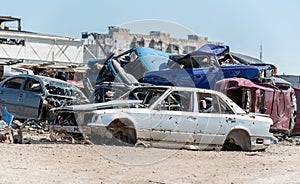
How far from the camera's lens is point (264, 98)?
16109mm

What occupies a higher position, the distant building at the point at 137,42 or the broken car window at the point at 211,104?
the distant building at the point at 137,42

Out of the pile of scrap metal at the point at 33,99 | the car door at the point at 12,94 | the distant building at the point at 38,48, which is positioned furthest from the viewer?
the distant building at the point at 38,48

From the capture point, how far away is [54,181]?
27.4 feet

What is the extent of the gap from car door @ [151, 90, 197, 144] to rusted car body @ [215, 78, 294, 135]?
3.15m

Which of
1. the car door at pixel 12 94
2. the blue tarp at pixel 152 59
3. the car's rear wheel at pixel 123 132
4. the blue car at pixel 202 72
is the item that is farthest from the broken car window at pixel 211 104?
the blue tarp at pixel 152 59

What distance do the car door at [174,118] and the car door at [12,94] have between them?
4751mm

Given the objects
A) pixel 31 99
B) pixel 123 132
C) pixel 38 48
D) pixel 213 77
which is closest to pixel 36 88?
pixel 31 99

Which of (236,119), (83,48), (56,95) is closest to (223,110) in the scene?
(236,119)

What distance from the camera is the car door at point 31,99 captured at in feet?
49.9

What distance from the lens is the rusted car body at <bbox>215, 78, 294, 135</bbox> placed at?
15.8 m

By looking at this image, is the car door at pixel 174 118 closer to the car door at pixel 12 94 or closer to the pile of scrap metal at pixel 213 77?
the pile of scrap metal at pixel 213 77

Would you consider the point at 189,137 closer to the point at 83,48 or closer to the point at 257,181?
the point at 257,181

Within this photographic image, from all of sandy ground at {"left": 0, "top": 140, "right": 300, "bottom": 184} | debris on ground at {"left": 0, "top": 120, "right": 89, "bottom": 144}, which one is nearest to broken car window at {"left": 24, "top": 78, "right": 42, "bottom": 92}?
debris on ground at {"left": 0, "top": 120, "right": 89, "bottom": 144}

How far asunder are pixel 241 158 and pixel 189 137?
1.31m
